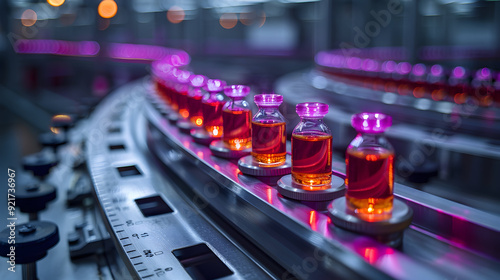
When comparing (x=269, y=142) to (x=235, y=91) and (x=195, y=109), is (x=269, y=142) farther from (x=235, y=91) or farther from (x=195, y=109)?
(x=195, y=109)

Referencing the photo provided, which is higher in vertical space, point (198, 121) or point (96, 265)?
point (198, 121)

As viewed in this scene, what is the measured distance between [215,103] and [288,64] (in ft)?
33.5

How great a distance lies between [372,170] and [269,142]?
0.42 metres

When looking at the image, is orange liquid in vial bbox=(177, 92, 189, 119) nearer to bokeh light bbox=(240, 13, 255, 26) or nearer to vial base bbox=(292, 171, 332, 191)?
vial base bbox=(292, 171, 332, 191)

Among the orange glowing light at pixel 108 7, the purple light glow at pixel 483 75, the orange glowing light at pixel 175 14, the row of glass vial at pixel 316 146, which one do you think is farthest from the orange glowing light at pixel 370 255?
the orange glowing light at pixel 175 14

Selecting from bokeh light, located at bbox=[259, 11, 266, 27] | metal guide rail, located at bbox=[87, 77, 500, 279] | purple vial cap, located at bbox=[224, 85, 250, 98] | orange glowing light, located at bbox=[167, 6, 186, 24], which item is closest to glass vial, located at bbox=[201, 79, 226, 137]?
metal guide rail, located at bbox=[87, 77, 500, 279]

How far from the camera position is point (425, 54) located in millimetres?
8500

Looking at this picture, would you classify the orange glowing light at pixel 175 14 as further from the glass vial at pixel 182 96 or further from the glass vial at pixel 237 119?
the glass vial at pixel 237 119

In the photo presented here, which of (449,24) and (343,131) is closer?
(343,131)

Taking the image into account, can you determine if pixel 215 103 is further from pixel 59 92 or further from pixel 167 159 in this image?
pixel 59 92

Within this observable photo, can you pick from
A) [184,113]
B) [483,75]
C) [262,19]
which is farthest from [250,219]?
[262,19]

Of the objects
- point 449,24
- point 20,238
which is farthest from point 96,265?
point 449,24

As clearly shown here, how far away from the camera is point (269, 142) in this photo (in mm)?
1241

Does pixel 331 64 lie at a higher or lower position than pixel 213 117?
higher
